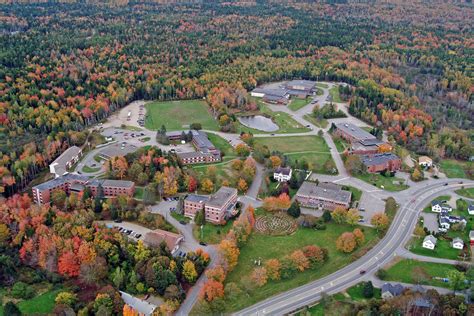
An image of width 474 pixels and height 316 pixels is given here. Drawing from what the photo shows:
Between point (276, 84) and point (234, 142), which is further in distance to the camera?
point (276, 84)

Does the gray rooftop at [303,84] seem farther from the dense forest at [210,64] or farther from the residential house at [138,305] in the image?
the residential house at [138,305]

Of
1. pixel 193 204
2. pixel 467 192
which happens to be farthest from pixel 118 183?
pixel 467 192

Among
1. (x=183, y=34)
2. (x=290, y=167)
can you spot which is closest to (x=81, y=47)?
(x=183, y=34)

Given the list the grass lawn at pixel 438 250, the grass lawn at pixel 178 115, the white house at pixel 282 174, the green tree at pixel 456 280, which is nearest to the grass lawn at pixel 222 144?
the grass lawn at pixel 178 115

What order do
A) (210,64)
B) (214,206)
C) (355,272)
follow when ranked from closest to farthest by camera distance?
1. (355,272)
2. (214,206)
3. (210,64)

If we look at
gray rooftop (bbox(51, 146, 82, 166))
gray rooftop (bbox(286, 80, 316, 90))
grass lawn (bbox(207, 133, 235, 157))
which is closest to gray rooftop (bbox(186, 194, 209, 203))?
grass lawn (bbox(207, 133, 235, 157))

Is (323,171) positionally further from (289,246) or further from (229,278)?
(229,278)

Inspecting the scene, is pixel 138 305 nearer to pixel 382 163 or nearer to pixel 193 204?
pixel 193 204
